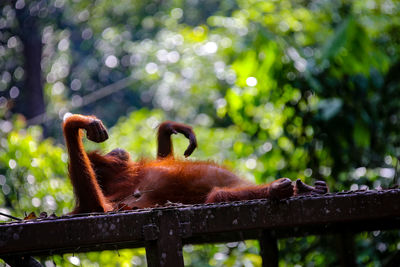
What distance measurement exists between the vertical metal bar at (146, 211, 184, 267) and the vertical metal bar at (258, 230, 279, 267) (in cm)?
86

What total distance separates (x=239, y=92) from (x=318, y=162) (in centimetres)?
76

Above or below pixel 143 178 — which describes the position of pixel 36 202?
below

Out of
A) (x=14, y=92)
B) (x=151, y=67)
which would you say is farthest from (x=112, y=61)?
(x=151, y=67)

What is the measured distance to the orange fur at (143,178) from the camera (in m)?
2.42

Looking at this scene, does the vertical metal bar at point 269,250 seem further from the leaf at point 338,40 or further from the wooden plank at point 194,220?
the leaf at point 338,40

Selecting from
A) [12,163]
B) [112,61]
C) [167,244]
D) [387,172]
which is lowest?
[387,172]

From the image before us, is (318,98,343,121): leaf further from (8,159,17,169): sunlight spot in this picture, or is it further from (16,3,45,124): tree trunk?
(16,3,45,124): tree trunk

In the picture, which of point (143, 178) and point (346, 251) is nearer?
point (143, 178)

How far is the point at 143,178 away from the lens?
9.30 ft

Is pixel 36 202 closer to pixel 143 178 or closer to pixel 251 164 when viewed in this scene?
pixel 251 164

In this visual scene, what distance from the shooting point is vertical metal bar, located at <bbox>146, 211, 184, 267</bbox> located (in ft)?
6.35

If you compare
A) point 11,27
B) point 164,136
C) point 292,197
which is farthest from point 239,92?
point 11,27

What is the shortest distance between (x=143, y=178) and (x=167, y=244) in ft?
2.99

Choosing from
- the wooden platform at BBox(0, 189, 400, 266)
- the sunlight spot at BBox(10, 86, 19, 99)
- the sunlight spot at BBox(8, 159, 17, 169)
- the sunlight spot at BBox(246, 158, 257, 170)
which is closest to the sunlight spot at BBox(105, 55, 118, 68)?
the sunlight spot at BBox(10, 86, 19, 99)
